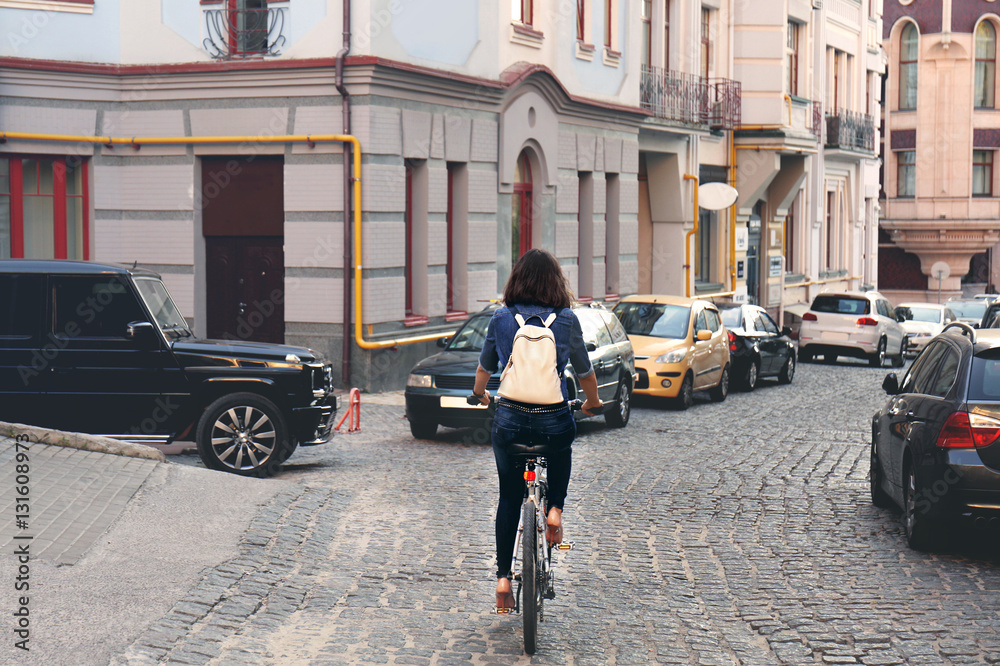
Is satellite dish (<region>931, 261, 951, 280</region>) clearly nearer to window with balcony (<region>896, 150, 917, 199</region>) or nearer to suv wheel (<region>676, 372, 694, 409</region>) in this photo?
window with balcony (<region>896, 150, 917, 199</region>)

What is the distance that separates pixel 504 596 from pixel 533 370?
114cm

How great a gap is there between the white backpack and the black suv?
17.4 ft

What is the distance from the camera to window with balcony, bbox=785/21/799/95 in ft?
121

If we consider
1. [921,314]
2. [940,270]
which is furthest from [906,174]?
[921,314]

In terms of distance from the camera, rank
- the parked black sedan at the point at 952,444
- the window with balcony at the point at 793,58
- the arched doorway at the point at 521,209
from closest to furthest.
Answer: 1. the parked black sedan at the point at 952,444
2. the arched doorway at the point at 521,209
3. the window with balcony at the point at 793,58

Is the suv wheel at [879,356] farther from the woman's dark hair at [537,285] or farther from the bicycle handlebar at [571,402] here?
the woman's dark hair at [537,285]

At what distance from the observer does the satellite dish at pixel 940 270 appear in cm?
5003

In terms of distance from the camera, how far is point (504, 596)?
673 cm

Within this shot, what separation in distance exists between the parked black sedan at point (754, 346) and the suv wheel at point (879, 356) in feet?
19.6

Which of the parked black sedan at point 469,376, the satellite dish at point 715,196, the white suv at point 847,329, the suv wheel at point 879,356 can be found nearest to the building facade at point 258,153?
the parked black sedan at point 469,376

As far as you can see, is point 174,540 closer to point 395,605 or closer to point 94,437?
point 395,605

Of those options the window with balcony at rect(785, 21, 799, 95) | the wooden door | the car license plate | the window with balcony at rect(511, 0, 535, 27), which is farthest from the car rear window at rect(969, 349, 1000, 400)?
the window with balcony at rect(785, 21, 799, 95)

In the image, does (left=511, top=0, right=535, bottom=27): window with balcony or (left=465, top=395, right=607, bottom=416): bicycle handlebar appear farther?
(left=511, top=0, right=535, bottom=27): window with balcony

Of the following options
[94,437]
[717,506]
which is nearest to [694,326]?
[717,506]
